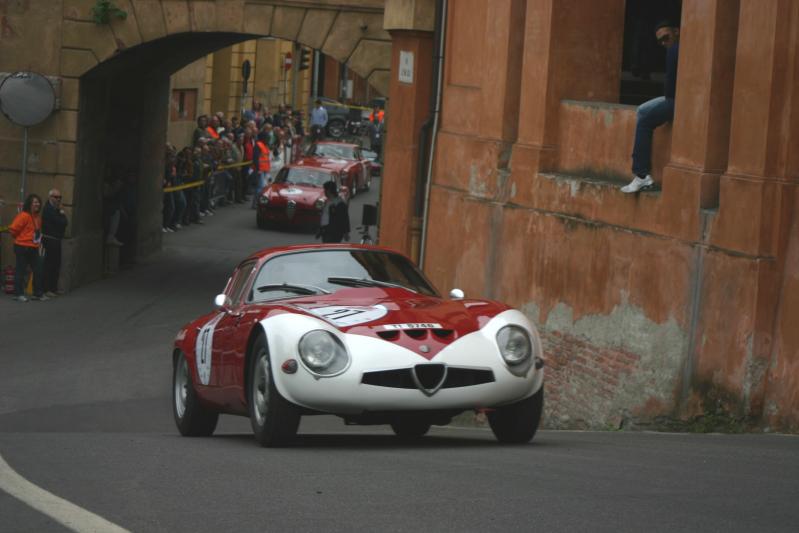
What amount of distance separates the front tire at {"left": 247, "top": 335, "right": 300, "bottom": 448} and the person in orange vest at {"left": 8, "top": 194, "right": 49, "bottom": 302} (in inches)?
540

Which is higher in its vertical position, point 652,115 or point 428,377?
point 652,115

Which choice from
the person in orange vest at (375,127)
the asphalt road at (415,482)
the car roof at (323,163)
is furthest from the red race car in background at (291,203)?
the asphalt road at (415,482)

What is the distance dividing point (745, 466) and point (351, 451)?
90.5 inches

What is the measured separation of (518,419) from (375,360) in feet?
3.86

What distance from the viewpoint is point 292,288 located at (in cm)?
1045

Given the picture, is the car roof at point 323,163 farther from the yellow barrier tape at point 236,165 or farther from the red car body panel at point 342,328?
the red car body panel at point 342,328

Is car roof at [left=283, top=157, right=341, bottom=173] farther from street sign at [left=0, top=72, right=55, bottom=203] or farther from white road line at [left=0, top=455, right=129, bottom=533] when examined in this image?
white road line at [left=0, top=455, right=129, bottom=533]

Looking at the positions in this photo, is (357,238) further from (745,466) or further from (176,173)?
(745,466)

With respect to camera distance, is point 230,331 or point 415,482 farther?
point 230,331

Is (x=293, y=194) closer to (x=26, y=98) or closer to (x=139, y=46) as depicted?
(x=139, y=46)

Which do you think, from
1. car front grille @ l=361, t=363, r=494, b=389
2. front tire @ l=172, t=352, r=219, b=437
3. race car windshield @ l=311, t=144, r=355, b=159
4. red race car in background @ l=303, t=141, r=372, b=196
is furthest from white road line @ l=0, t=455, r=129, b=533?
race car windshield @ l=311, t=144, r=355, b=159

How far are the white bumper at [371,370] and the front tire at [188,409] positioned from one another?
2.52 m

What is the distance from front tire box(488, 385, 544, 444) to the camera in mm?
9414

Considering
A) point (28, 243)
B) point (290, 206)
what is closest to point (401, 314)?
point (28, 243)
